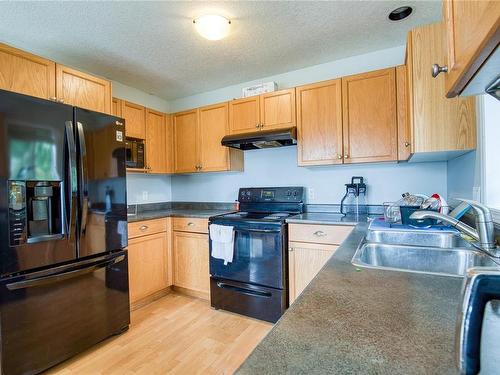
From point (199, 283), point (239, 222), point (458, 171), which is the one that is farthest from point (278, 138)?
point (199, 283)

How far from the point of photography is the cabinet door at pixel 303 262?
7.11 ft

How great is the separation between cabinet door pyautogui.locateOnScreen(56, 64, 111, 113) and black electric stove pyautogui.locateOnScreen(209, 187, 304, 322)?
4.70 ft

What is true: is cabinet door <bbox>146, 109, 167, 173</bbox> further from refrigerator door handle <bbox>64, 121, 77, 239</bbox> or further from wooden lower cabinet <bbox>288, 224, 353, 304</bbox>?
wooden lower cabinet <bbox>288, 224, 353, 304</bbox>

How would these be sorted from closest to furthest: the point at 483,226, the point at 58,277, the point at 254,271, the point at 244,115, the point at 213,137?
the point at 483,226 → the point at 58,277 → the point at 254,271 → the point at 244,115 → the point at 213,137

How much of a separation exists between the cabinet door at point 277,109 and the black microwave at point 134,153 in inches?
52.1

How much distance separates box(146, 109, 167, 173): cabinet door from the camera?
118 inches

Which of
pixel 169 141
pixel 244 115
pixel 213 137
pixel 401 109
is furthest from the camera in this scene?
pixel 169 141

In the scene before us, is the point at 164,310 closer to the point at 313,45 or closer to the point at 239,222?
the point at 239,222

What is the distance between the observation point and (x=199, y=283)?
2.76 meters

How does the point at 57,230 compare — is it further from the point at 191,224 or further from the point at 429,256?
the point at 429,256

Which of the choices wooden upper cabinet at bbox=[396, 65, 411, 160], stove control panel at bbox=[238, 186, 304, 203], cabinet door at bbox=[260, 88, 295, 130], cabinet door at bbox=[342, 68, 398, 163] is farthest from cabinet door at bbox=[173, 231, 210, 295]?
wooden upper cabinet at bbox=[396, 65, 411, 160]

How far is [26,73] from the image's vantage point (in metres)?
1.85

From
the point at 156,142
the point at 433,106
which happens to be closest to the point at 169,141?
the point at 156,142

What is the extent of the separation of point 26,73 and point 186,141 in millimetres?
1545
